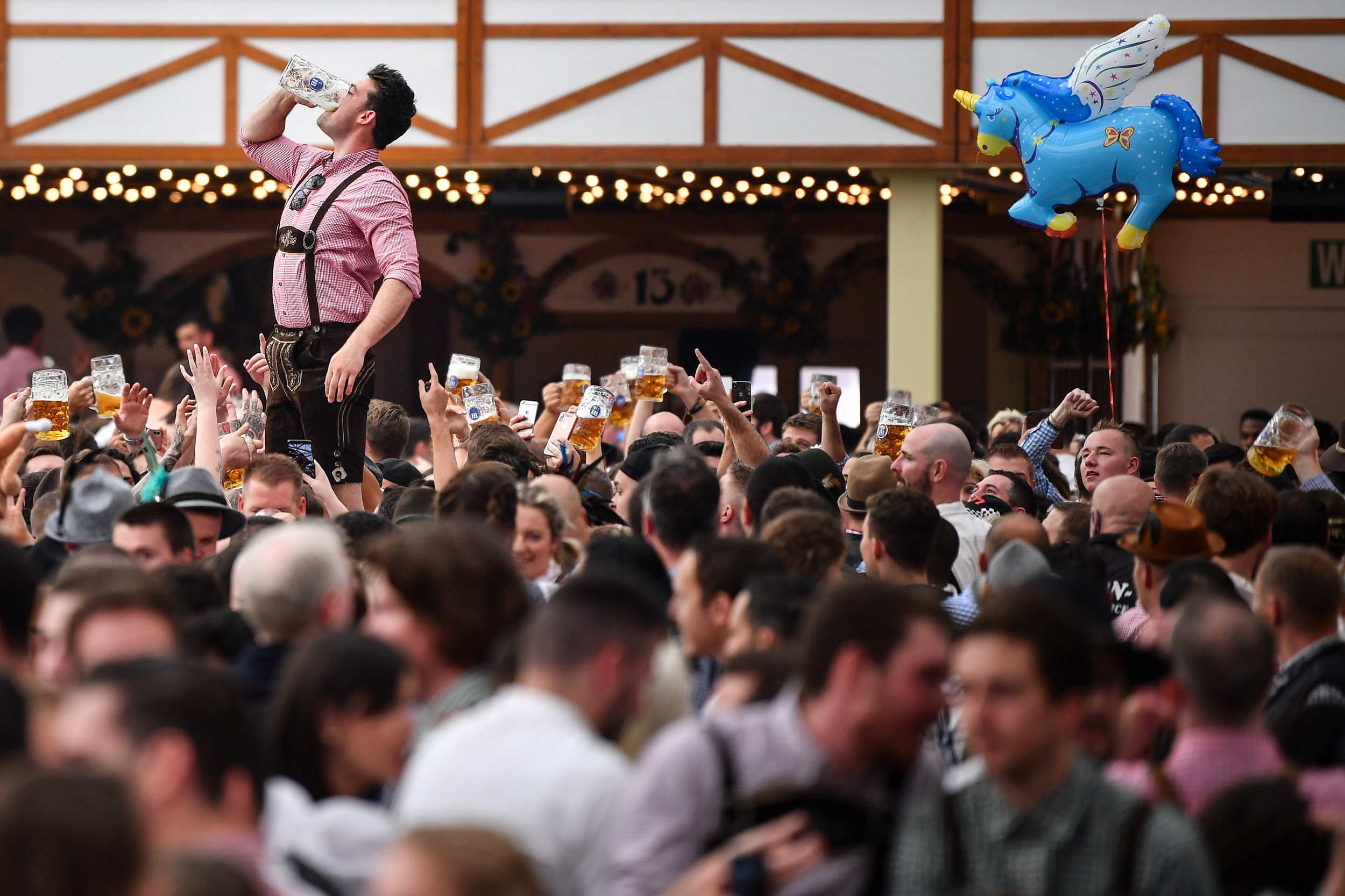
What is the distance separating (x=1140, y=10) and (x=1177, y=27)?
25cm

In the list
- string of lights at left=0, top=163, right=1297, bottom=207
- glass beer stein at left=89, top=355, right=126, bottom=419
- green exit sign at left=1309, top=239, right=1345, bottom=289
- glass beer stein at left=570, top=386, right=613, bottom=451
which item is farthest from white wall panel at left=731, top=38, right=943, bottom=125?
glass beer stein at left=89, top=355, right=126, bottom=419

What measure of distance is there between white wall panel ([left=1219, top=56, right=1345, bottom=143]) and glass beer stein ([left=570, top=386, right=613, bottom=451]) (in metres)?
5.70

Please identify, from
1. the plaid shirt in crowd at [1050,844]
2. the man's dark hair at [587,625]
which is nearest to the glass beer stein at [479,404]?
the man's dark hair at [587,625]

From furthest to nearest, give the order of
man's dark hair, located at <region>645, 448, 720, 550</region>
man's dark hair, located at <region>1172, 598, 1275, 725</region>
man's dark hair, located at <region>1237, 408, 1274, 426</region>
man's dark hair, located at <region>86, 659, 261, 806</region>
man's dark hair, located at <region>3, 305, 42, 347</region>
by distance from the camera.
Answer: man's dark hair, located at <region>3, 305, 42, 347</region>, man's dark hair, located at <region>1237, 408, 1274, 426</region>, man's dark hair, located at <region>645, 448, 720, 550</region>, man's dark hair, located at <region>1172, 598, 1275, 725</region>, man's dark hair, located at <region>86, 659, 261, 806</region>

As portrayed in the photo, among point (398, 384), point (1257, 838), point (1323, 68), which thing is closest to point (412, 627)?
point (1257, 838)

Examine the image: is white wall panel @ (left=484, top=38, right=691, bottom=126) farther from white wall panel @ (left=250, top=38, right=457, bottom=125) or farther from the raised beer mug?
the raised beer mug

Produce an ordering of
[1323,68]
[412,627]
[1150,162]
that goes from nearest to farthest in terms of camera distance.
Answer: [412,627] < [1150,162] < [1323,68]

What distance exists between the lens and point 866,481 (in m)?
5.11

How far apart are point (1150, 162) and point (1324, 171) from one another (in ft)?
16.6

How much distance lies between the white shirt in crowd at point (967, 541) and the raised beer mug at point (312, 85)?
7.48 ft

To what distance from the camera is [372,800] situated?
2602 mm

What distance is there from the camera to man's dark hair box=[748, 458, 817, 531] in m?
4.51

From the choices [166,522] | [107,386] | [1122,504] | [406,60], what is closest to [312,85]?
[107,386]

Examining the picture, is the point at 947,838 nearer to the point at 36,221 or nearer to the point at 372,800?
the point at 372,800
